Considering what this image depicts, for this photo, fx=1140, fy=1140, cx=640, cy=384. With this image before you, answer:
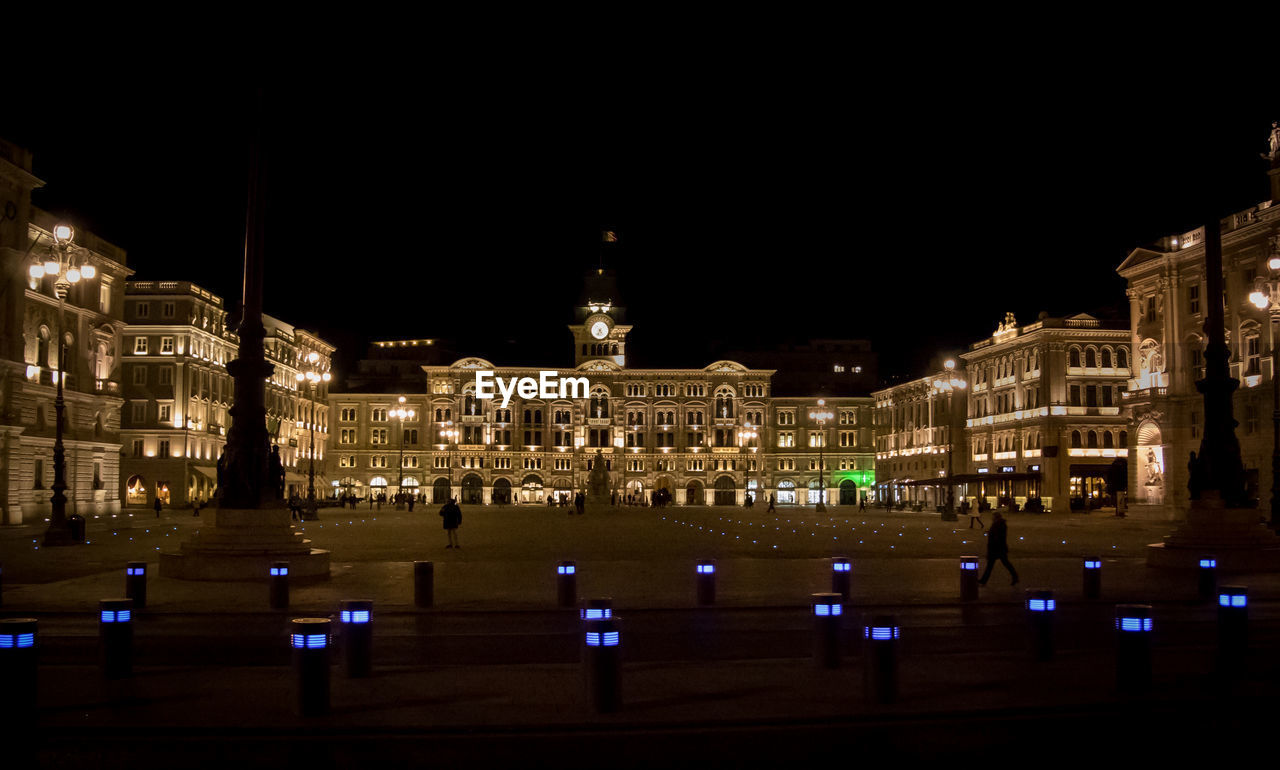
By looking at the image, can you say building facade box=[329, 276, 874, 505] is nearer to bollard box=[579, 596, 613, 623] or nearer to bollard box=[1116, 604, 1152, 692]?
bollard box=[1116, 604, 1152, 692]

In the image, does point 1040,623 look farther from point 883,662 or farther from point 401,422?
point 401,422

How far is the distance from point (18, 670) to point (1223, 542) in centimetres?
2378

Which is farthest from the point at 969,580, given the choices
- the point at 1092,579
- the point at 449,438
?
the point at 449,438

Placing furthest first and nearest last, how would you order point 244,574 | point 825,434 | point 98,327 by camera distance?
point 825,434
point 98,327
point 244,574

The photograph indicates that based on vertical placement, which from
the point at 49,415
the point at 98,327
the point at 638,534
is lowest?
the point at 638,534

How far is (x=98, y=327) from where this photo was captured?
197ft

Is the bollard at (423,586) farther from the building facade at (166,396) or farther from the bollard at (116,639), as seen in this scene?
the building facade at (166,396)

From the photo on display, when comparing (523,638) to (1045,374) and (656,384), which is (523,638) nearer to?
(1045,374)

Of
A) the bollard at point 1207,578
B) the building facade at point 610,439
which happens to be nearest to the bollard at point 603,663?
the bollard at point 1207,578

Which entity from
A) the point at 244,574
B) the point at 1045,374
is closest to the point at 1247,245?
the point at 1045,374

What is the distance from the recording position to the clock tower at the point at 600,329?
126 meters

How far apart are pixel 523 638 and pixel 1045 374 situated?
69611mm

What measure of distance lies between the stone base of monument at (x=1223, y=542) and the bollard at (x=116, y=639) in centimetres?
2141

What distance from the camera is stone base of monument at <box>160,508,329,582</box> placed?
21812mm
